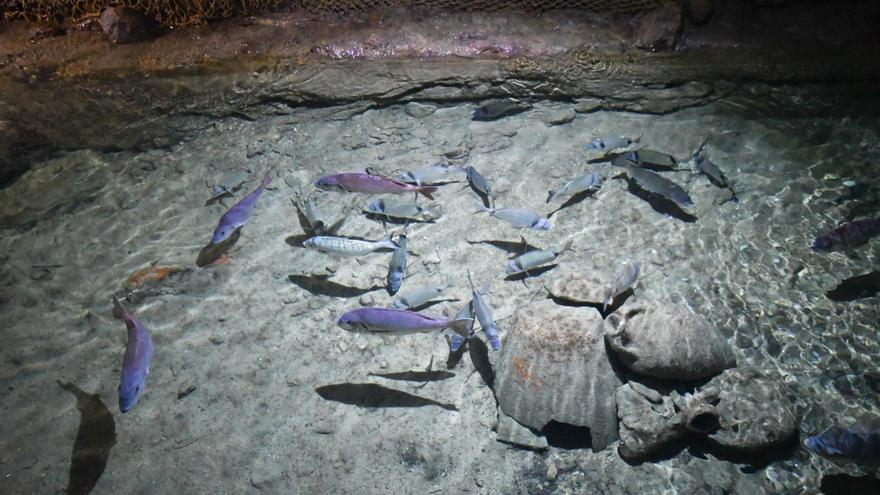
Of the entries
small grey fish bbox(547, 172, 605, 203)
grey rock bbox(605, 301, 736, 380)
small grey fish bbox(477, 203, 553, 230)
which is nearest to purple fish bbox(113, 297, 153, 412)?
small grey fish bbox(477, 203, 553, 230)

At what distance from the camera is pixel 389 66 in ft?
19.5

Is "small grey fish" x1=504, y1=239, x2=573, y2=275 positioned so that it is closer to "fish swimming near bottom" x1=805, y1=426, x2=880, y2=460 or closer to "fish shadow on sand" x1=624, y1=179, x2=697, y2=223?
"fish shadow on sand" x1=624, y1=179, x2=697, y2=223

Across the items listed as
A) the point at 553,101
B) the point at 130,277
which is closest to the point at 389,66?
the point at 553,101

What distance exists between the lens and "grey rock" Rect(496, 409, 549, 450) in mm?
2973

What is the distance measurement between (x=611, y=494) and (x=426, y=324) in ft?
5.02

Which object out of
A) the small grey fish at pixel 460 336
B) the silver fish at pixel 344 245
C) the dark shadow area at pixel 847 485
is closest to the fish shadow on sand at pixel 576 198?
the small grey fish at pixel 460 336

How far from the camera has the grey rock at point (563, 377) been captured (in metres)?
2.89

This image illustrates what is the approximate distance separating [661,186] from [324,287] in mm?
3114

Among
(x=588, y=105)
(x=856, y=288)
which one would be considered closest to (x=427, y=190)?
(x=588, y=105)

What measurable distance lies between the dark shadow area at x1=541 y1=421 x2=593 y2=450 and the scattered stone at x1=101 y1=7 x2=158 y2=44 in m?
7.52

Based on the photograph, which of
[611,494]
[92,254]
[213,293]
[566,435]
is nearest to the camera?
[611,494]

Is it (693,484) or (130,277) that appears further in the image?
(130,277)

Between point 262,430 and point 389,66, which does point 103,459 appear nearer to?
point 262,430

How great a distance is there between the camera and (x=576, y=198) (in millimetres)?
4559
